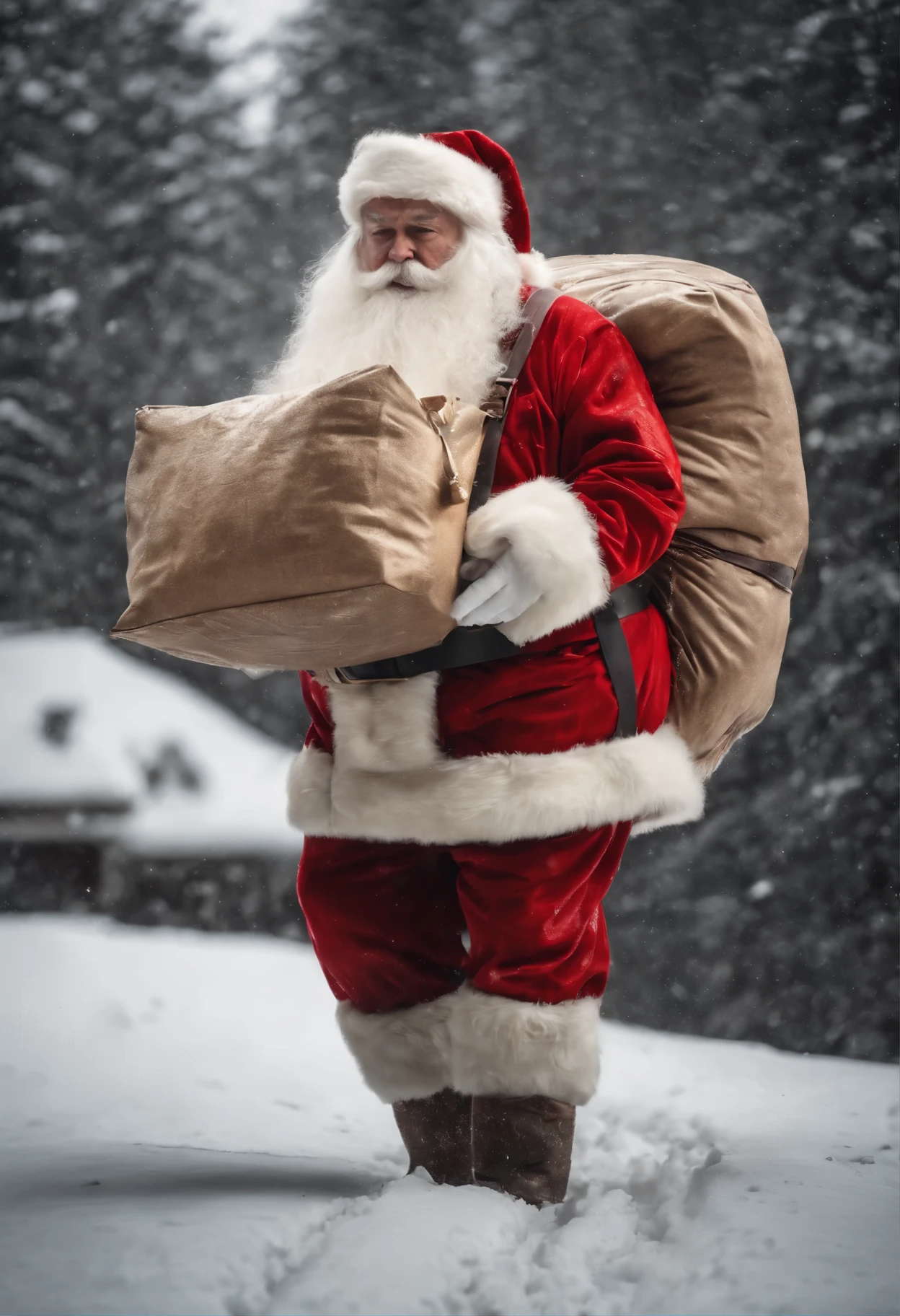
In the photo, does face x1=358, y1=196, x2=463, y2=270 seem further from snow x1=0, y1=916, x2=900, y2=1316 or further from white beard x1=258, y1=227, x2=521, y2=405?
snow x1=0, y1=916, x2=900, y2=1316

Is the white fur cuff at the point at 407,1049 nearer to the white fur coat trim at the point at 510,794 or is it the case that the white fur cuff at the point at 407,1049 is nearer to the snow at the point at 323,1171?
the snow at the point at 323,1171

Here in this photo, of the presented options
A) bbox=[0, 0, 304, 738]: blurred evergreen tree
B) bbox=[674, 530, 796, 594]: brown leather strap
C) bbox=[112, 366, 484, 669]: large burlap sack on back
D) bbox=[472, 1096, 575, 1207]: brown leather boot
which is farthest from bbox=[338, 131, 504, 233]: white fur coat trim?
bbox=[0, 0, 304, 738]: blurred evergreen tree

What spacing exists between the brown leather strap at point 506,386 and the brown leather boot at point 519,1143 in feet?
2.14

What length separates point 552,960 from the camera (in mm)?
1410

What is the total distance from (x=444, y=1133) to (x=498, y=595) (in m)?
0.68

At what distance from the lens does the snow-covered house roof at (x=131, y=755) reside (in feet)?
9.42

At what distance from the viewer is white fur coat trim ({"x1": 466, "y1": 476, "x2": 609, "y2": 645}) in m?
1.25

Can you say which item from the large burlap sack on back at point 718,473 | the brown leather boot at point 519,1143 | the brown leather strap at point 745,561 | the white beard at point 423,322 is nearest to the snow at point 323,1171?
the brown leather boot at point 519,1143

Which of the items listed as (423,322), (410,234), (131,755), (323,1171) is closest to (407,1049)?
(323,1171)

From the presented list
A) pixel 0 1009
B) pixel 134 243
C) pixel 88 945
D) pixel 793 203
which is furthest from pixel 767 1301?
pixel 134 243

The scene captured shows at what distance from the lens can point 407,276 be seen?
149cm

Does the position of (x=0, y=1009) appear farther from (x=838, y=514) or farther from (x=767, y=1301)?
(x=838, y=514)

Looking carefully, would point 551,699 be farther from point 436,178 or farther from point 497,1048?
point 436,178

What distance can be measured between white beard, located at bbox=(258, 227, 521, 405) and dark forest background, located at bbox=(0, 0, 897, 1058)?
1.39 metres
